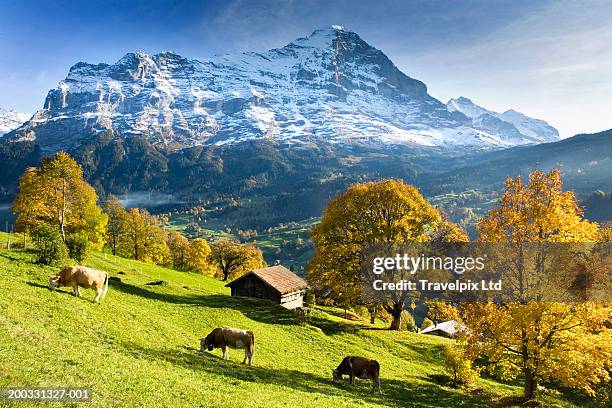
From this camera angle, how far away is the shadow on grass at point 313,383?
1024 inches

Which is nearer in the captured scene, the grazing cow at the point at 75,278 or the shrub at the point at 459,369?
the grazing cow at the point at 75,278

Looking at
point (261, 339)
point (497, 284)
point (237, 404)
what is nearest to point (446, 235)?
point (497, 284)

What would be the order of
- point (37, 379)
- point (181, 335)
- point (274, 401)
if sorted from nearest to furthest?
point (37, 379), point (274, 401), point (181, 335)

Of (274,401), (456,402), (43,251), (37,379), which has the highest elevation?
(43,251)

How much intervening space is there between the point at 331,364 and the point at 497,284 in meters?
16.9

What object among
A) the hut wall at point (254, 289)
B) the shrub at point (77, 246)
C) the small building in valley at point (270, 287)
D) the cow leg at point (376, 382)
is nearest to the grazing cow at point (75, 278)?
the shrub at point (77, 246)

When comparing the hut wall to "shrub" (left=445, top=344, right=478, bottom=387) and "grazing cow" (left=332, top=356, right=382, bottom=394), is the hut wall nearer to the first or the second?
"shrub" (left=445, top=344, right=478, bottom=387)

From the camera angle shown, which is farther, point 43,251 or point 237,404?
point 43,251

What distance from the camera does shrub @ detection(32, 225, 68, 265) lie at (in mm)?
41938

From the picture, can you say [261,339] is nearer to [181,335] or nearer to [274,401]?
[181,335]

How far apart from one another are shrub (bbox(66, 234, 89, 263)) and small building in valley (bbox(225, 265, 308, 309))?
93.7 ft

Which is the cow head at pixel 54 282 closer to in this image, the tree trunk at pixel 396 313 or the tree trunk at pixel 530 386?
the tree trunk at pixel 530 386

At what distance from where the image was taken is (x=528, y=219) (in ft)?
101

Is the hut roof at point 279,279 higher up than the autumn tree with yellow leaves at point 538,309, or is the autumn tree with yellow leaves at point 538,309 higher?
the autumn tree with yellow leaves at point 538,309
